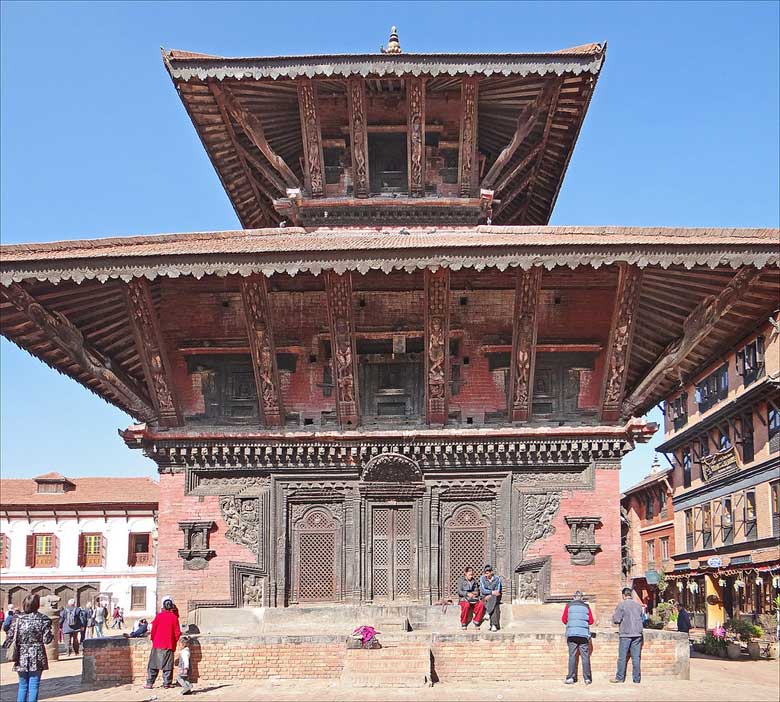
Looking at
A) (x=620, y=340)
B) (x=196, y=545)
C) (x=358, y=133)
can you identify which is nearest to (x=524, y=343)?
(x=620, y=340)

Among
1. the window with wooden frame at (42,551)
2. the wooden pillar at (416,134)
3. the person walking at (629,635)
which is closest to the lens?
the person walking at (629,635)

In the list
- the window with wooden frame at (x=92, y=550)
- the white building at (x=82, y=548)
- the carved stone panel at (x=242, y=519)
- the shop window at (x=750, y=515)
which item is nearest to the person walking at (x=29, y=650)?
the carved stone panel at (x=242, y=519)

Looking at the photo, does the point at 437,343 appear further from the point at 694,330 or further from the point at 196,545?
the point at 196,545

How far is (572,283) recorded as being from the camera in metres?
15.4

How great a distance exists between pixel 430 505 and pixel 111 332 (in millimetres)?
6312

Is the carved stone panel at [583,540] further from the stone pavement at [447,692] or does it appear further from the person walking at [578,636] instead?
the stone pavement at [447,692]

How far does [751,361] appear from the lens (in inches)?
1519

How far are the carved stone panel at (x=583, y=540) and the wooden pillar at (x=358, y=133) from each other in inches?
287

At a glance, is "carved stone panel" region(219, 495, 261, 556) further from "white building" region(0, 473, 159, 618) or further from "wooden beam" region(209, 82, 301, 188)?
"white building" region(0, 473, 159, 618)

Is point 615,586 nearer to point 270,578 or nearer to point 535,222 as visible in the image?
point 270,578

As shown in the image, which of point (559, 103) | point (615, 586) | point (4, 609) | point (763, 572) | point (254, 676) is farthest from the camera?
point (4, 609)

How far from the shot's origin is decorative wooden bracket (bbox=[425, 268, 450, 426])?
1462 centimetres

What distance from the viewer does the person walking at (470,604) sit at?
14.9 m

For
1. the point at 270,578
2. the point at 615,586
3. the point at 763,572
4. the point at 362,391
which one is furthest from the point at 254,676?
the point at 763,572
